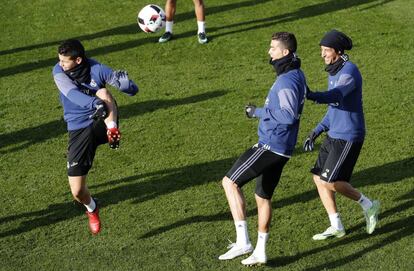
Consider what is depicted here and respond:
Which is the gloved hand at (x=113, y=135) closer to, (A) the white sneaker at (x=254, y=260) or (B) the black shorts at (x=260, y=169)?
(B) the black shorts at (x=260, y=169)

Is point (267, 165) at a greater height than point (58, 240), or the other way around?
point (267, 165)

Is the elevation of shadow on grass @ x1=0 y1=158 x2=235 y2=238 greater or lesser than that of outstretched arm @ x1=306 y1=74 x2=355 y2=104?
lesser

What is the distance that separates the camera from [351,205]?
9.31m

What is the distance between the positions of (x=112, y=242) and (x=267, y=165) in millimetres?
2121

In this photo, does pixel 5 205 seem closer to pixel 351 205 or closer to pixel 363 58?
pixel 351 205

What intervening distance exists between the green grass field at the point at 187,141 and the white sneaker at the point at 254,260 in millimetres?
174

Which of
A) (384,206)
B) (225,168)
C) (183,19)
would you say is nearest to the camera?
(384,206)

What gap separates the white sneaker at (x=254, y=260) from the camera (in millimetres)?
8008

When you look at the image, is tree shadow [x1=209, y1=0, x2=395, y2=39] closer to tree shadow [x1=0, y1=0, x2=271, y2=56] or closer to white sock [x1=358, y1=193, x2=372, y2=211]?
tree shadow [x1=0, y1=0, x2=271, y2=56]

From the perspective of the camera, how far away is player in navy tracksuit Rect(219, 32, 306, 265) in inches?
298

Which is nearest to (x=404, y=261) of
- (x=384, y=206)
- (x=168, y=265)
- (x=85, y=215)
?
(x=384, y=206)

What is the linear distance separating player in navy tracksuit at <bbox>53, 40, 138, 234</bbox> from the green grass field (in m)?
0.73

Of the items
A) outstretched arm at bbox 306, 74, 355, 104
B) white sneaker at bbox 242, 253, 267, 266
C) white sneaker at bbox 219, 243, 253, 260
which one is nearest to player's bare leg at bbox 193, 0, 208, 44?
outstretched arm at bbox 306, 74, 355, 104

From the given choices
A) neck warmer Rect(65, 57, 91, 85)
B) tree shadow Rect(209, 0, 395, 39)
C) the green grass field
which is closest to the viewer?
neck warmer Rect(65, 57, 91, 85)
